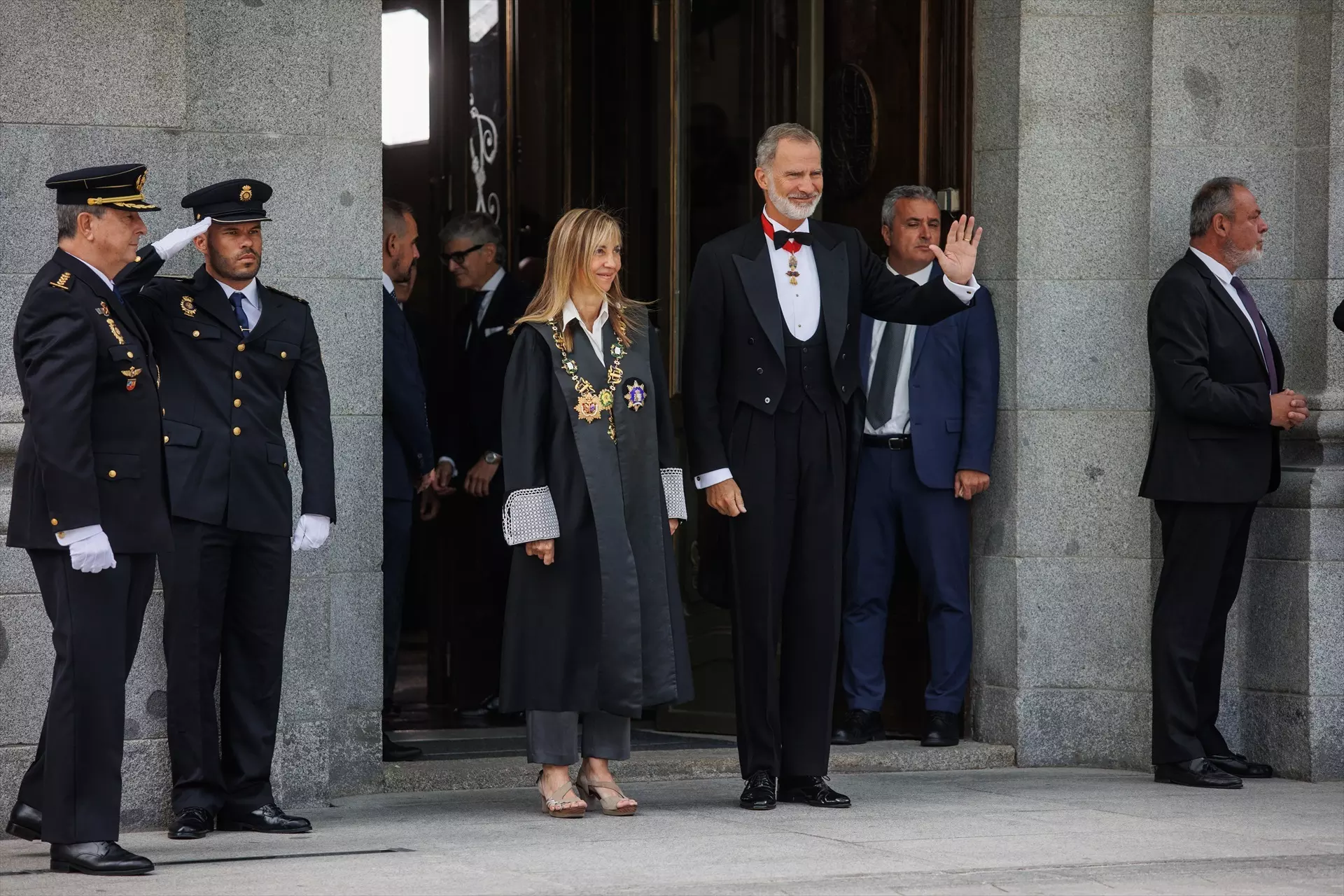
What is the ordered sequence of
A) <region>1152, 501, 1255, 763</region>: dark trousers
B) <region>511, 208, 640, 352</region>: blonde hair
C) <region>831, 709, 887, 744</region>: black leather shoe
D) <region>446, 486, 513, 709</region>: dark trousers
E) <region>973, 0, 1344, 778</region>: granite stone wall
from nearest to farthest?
1. <region>511, 208, 640, 352</region>: blonde hair
2. <region>1152, 501, 1255, 763</region>: dark trousers
3. <region>973, 0, 1344, 778</region>: granite stone wall
4. <region>831, 709, 887, 744</region>: black leather shoe
5. <region>446, 486, 513, 709</region>: dark trousers

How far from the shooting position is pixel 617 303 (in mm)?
7020

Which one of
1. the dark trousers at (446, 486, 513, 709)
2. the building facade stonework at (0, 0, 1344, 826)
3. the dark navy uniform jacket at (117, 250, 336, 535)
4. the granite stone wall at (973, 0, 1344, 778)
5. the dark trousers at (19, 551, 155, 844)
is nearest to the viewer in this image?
the dark trousers at (19, 551, 155, 844)

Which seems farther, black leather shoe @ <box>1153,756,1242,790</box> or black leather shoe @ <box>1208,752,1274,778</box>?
black leather shoe @ <box>1208,752,1274,778</box>

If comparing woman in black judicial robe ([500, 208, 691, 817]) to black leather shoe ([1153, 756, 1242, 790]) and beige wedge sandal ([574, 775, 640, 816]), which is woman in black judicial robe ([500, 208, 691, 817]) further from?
black leather shoe ([1153, 756, 1242, 790])

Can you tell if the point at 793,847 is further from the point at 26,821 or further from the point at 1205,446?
the point at 1205,446

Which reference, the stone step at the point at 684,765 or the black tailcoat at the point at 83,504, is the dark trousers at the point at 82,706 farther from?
the stone step at the point at 684,765

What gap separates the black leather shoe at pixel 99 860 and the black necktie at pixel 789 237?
2.95 meters

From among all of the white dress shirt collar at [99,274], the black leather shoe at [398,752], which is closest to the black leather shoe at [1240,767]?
the black leather shoe at [398,752]

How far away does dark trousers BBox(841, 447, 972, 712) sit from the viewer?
8344 mm

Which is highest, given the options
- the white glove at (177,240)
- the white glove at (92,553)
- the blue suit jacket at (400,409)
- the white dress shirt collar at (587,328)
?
the white glove at (177,240)

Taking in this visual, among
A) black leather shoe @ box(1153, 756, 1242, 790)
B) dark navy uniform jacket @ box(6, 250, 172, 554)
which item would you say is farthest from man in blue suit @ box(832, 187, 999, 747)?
dark navy uniform jacket @ box(6, 250, 172, 554)

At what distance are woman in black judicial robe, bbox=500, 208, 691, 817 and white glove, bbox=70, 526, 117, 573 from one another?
1450 millimetres

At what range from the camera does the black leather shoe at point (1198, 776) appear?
761 cm

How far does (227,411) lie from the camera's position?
258 inches
